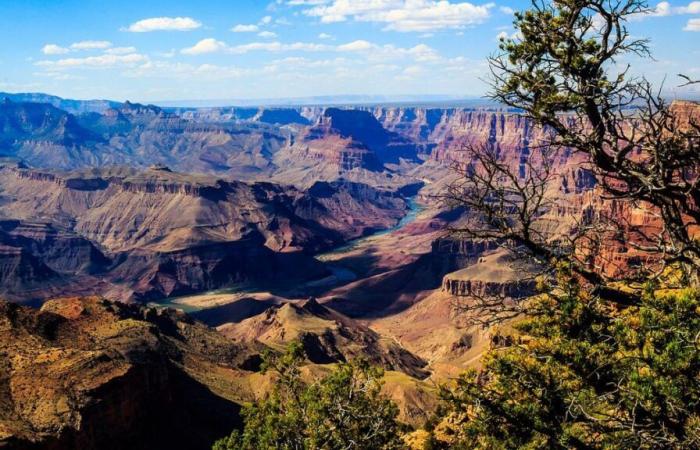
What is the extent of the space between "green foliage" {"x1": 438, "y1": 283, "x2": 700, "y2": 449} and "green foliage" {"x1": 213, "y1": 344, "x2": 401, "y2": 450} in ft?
14.0

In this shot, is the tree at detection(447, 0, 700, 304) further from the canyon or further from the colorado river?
the colorado river

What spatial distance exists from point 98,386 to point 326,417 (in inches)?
1044

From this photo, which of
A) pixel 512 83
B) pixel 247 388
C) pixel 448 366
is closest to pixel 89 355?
pixel 247 388

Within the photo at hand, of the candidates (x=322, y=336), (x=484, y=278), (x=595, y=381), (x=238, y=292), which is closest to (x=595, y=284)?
(x=595, y=381)

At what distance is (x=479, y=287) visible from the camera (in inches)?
4970

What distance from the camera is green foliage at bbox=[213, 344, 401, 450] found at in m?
25.0

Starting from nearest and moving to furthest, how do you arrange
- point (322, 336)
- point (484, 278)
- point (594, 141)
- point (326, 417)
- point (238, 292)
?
point (594, 141), point (326, 417), point (322, 336), point (484, 278), point (238, 292)

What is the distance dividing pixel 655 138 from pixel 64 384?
40971 mm

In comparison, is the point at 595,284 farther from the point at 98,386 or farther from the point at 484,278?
the point at 484,278

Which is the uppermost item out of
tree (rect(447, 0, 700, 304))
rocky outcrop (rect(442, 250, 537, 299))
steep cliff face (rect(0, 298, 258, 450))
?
tree (rect(447, 0, 700, 304))

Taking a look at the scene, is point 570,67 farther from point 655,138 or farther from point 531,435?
point 531,435

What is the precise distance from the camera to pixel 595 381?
19875 millimetres

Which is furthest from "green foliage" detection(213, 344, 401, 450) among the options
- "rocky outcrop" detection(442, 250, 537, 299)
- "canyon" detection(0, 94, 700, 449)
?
"rocky outcrop" detection(442, 250, 537, 299)

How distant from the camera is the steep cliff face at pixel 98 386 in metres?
41.4
